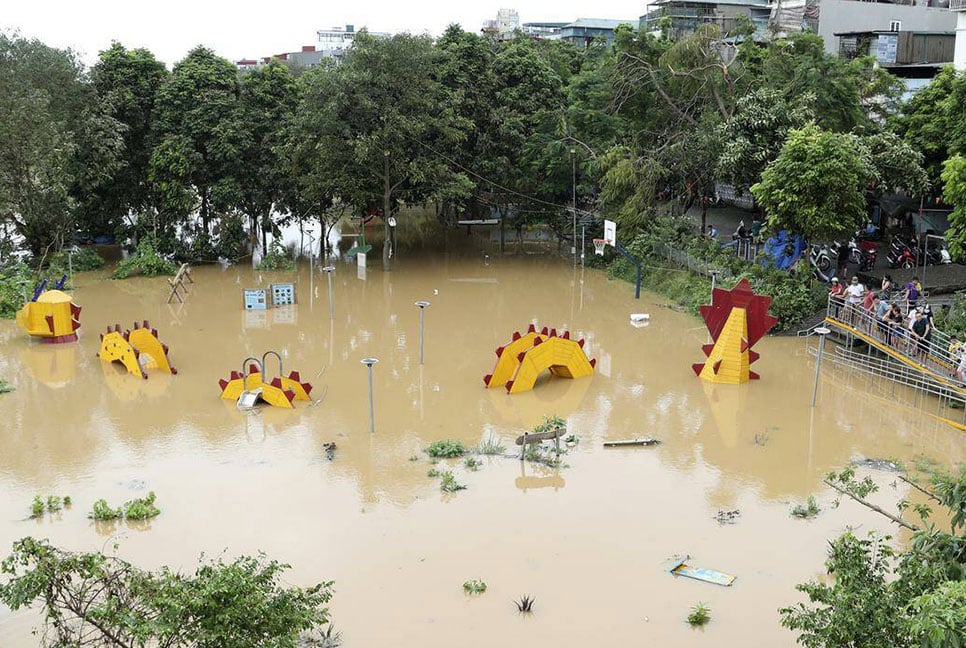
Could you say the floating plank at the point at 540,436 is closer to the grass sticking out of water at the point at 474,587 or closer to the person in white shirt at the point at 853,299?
the grass sticking out of water at the point at 474,587

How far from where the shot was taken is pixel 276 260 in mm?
28781

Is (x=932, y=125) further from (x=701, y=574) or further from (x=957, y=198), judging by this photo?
(x=701, y=574)

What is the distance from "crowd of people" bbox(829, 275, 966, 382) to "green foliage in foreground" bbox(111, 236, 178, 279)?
18578mm

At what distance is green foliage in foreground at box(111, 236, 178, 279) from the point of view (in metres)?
27.4

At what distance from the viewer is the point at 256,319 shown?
22.5 meters

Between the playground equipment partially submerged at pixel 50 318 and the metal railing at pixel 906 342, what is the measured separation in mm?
15738

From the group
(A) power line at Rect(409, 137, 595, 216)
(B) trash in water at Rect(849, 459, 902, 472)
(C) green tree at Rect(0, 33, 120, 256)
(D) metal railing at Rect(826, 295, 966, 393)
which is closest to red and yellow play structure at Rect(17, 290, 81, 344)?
(C) green tree at Rect(0, 33, 120, 256)

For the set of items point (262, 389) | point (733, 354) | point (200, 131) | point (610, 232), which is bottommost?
point (262, 389)

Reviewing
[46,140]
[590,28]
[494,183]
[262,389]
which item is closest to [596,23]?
[590,28]

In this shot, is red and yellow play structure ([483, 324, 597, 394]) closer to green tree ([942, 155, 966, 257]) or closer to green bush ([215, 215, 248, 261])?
green tree ([942, 155, 966, 257])

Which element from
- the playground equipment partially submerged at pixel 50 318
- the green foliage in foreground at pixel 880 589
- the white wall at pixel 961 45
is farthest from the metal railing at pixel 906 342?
the playground equipment partially submerged at pixel 50 318

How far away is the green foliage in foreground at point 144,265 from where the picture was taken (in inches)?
1078

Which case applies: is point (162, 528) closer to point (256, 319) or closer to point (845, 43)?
point (256, 319)

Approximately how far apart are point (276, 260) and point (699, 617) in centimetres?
2166
